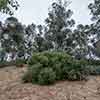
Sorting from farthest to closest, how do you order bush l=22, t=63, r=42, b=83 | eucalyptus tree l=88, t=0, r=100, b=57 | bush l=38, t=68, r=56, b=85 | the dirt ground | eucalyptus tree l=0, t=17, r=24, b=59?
eucalyptus tree l=0, t=17, r=24, b=59, eucalyptus tree l=88, t=0, r=100, b=57, bush l=22, t=63, r=42, b=83, bush l=38, t=68, r=56, b=85, the dirt ground

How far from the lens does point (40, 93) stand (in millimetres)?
6902

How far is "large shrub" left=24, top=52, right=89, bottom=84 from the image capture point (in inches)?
315

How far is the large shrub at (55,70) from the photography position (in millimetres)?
8003

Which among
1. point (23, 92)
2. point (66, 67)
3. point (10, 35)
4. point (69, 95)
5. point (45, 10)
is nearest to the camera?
point (69, 95)

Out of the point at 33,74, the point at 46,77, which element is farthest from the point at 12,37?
the point at 46,77

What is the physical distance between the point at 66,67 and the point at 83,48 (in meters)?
10.1

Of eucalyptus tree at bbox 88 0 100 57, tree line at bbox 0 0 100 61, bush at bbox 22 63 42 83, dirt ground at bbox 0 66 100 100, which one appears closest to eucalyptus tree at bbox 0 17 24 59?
tree line at bbox 0 0 100 61

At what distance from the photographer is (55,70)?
8.45 metres

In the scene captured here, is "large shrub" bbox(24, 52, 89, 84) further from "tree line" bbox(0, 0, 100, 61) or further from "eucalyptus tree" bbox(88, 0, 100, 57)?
"eucalyptus tree" bbox(88, 0, 100, 57)

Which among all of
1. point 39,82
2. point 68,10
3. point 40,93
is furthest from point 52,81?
point 68,10

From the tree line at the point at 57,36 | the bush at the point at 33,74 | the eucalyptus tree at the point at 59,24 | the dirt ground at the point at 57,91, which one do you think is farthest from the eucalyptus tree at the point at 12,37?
the dirt ground at the point at 57,91

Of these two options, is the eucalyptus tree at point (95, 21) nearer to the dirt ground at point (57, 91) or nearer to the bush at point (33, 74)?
the bush at point (33, 74)

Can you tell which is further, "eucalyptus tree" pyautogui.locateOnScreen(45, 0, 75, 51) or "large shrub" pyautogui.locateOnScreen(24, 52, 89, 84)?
"eucalyptus tree" pyautogui.locateOnScreen(45, 0, 75, 51)

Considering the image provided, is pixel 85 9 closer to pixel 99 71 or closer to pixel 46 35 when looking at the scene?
pixel 46 35
